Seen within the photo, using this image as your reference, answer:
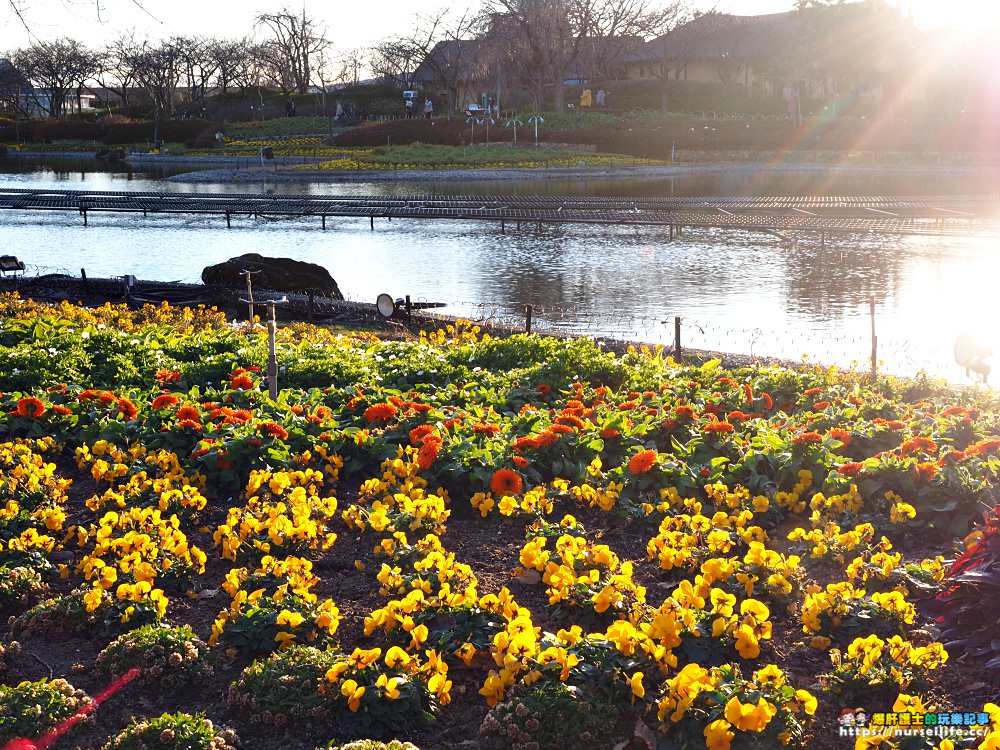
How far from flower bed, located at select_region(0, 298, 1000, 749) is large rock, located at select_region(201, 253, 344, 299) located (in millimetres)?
10935

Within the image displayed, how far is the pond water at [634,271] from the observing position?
1941cm

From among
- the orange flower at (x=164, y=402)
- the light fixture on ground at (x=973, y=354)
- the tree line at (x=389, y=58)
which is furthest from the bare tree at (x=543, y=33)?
the orange flower at (x=164, y=402)

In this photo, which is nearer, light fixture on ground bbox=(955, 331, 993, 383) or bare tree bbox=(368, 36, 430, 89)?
light fixture on ground bbox=(955, 331, 993, 383)

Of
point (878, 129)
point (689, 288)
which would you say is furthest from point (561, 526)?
point (878, 129)

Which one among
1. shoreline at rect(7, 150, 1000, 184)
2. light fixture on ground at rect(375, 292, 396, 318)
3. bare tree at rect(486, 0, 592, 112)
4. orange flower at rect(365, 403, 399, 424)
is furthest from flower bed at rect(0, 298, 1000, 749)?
bare tree at rect(486, 0, 592, 112)

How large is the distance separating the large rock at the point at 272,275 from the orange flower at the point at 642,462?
46.6 feet

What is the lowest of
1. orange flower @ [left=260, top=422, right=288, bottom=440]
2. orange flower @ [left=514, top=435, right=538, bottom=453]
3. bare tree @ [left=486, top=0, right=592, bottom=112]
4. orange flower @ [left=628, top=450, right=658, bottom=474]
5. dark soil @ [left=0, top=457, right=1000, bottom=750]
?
dark soil @ [left=0, top=457, right=1000, bottom=750]

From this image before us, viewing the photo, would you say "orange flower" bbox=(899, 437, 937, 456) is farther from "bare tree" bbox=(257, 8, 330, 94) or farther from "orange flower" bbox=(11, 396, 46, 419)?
"bare tree" bbox=(257, 8, 330, 94)

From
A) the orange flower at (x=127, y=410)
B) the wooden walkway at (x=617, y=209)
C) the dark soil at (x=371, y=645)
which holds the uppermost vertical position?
the wooden walkway at (x=617, y=209)

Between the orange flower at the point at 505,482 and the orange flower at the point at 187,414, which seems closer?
the orange flower at the point at 505,482

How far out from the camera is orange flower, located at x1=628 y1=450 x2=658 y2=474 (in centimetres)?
632

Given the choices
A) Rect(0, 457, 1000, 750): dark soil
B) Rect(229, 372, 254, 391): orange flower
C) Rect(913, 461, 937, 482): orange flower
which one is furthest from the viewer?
Rect(229, 372, 254, 391): orange flower

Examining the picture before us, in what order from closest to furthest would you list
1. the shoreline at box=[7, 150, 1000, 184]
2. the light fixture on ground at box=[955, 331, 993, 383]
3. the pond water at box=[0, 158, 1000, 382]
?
the light fixture on ground at box=[955, 331, 993, 383]
the pond water at box=[0, 158, 1000, 382]
the shoreline at box=[7, 150, 1000, 184]

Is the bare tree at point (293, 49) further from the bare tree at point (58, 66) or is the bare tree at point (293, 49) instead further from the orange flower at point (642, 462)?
the orange flower at point (642, 462)
